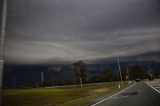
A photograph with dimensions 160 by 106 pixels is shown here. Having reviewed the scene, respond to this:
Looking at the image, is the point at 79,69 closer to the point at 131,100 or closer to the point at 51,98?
the point at 51,98

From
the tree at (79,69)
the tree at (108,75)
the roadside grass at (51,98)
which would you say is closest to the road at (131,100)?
the roadside grass at (51,98)

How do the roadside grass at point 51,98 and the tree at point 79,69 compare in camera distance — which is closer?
the roadside grass at point 51,98

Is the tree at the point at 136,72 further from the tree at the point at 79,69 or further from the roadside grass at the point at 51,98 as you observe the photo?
the roadside grass at the point at 51,98

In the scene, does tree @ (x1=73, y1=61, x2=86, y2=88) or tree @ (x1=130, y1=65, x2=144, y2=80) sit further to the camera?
tree @ (x1=130, y1=65, x2=144, y2=80)

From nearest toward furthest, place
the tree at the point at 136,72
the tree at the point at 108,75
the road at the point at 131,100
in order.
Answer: the road at the point at 131,100 < the tree at the point at 108,75 < the tree at the point at 136,72

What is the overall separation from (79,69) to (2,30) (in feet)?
349

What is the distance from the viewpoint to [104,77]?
14712 cm

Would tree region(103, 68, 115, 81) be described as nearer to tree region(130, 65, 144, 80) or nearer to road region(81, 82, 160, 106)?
tree region(130, 65, 144, 80)

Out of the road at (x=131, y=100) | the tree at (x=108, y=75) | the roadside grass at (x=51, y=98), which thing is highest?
the tree at (x=108, y=75)

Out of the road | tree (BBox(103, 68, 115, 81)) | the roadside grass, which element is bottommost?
the roadside grass

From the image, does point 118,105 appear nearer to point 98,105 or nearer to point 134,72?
point 98,105

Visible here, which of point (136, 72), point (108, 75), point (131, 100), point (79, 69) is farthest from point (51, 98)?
point (136, 72)

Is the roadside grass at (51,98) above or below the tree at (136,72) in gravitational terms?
below

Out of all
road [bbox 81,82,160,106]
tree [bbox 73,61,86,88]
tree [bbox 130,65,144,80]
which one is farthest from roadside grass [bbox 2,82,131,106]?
tree [bbox 130,65,144,80]
